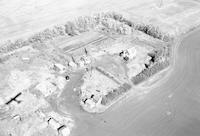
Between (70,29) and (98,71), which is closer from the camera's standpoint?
(98,71)

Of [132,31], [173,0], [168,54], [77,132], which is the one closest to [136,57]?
[168,54]

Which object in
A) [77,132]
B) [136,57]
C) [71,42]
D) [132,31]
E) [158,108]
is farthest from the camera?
[132,31]

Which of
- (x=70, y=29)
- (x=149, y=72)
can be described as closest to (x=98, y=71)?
(x=149, y=72)

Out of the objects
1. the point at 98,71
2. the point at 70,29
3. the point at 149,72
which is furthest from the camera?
the point at 70,29

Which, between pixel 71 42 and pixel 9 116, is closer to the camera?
pixel 9 116

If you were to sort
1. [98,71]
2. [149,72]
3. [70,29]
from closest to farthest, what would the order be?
[149,72]
[98,71]
[70,29]

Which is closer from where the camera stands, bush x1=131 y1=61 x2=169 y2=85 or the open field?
the open field

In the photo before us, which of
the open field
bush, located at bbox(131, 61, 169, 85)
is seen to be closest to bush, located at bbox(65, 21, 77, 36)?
the open field

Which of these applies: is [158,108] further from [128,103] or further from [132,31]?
[132,31]

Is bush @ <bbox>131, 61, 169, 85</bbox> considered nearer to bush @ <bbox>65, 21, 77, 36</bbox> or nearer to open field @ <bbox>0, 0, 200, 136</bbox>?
open field @ <bbox>0, 0, 200, 136</bbox>

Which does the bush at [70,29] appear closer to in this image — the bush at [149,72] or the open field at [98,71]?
the open field at [98,71]

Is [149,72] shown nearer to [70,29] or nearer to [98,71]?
[98,71]
